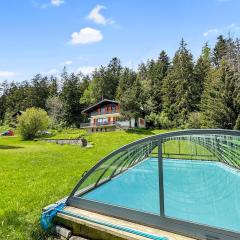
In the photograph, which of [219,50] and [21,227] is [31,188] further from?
[219,50]

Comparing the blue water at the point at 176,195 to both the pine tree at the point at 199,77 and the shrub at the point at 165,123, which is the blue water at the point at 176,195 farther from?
the pine tree at the point at 199,77

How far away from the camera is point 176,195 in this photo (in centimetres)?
584

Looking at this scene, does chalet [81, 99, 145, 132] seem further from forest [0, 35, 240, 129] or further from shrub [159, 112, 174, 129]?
shrub [159, 112, 174, 129]

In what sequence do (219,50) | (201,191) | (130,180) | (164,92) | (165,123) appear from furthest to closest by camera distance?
1. (219,50)
2. (164,92)
3. (165,123)
4. (130,180)
5. (201,191)

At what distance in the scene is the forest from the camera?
96.4 ft

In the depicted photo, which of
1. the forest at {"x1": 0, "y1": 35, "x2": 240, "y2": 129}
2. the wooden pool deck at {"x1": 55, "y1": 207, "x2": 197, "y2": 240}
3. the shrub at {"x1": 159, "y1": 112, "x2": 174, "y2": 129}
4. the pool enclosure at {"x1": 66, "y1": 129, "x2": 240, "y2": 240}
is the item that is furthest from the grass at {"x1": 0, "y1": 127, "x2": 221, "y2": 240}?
the shrub at {"x1": 159, "y1": 112, "x2": 174, "y2": 129}

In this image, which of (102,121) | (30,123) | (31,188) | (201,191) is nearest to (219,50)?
(102,121)

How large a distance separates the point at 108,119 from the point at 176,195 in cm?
4325

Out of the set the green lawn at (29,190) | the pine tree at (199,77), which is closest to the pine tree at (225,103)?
the pine tree at (199,77)

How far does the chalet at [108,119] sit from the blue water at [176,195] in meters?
35.5

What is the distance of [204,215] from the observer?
501 cm

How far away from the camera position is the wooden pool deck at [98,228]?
4.81 m

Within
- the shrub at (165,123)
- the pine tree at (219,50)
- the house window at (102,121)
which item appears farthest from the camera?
the pine tree at (219,50)

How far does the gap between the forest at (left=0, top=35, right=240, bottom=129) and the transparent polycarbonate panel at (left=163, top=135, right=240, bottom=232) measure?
71.9 ft
